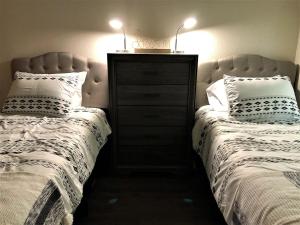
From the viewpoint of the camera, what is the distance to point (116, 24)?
271cm

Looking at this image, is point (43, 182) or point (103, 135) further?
point (103, 135)

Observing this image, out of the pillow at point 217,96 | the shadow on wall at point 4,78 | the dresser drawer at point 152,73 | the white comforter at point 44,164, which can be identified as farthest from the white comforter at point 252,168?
the shadow on wall at point 4,78

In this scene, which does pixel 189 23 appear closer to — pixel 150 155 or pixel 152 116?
pixel 152 116

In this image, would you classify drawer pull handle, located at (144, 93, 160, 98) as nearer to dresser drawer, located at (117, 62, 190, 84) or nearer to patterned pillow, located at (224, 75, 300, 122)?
dresser drawer, located at (117, 62, 190, 84)

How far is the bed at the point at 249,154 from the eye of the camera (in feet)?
3.98

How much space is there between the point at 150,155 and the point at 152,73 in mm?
727

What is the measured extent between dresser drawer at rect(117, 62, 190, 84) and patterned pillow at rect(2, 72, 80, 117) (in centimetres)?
47

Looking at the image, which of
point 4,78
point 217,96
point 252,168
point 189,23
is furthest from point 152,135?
point 4,78

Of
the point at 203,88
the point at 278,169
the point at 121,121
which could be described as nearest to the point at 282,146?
the point at 278,169

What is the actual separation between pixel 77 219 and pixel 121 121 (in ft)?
2.96

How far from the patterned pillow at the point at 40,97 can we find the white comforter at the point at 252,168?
113 cm

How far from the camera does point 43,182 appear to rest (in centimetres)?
128

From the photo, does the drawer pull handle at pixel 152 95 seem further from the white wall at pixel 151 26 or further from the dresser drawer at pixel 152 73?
the white wall at pixel 151 26

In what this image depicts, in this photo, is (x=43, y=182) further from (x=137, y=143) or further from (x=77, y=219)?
(x=137, y=143)
